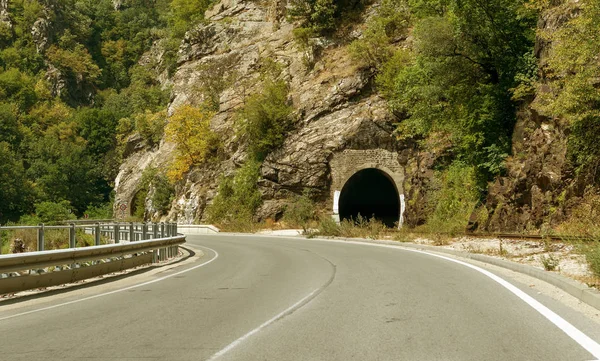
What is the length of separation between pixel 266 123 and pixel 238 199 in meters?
6.74

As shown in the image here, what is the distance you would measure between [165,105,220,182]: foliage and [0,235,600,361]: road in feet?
141

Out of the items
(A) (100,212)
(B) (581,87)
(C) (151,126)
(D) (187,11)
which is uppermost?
(D) (187,11)

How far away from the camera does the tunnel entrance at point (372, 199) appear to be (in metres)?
49.2

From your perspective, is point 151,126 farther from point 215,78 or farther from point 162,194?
point 162,194

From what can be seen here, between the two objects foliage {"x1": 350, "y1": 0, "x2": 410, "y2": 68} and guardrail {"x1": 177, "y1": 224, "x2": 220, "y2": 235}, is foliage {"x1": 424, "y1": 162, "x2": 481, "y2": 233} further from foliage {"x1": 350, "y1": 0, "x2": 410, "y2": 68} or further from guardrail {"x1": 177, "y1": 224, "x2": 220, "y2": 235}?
guardrail {"x1": 177, "y1": 224, "x2": 220, "y2": 235}

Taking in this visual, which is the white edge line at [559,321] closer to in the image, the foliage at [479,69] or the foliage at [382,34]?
the foliage at [479,69]

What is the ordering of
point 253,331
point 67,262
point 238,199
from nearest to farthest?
point 253,331 < point 67,262 < point 238,199

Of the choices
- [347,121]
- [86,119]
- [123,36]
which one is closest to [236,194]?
[347,121]

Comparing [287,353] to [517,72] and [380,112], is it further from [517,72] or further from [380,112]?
[380,112]

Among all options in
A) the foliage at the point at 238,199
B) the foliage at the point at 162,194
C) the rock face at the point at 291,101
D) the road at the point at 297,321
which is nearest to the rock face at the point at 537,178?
the road at the point at 297,321

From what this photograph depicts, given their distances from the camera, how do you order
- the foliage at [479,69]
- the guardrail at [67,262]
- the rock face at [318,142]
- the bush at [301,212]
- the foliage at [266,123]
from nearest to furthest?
the guardrail at [67,262], the rock face at [318,142], the foliage at [479,69], the bush at [301,212], the foliage at [266,123]

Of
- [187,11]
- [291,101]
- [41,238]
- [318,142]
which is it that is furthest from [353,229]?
[187,11]

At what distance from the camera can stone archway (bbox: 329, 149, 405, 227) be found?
142 ft

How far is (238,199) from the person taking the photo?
48219mm
